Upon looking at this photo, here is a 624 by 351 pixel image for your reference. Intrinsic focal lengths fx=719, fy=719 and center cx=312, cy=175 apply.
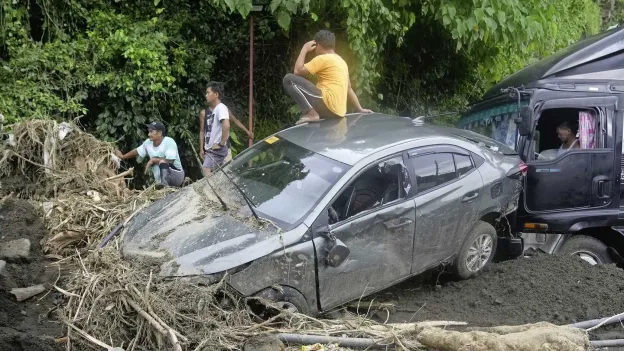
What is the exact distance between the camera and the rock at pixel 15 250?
6574 millimetres

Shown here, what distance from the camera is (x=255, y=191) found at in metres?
6.59

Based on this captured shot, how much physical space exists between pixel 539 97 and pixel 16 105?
6.57 meters

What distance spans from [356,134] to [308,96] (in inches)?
46.4

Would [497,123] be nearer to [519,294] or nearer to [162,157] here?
[519,294]

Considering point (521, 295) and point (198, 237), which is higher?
point (198, 237)

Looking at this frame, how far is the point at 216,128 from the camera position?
9422 mm

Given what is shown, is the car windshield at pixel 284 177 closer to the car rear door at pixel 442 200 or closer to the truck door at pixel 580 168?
the car rear door at pixel 442 200

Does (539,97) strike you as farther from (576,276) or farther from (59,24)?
(59,24)

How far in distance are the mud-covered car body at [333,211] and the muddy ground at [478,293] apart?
16.1 inches

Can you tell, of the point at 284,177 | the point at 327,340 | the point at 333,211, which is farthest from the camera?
the point at 284,177

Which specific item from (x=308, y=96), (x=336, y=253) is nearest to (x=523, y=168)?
(x=308, y=96)

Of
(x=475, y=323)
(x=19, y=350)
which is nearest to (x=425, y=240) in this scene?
(x=475, y=323)

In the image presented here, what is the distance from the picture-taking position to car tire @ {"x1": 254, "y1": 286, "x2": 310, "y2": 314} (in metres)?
5.71

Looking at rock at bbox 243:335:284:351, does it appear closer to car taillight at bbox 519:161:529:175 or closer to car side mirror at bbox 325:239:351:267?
car side mirror at bbox 325:239:351:267
